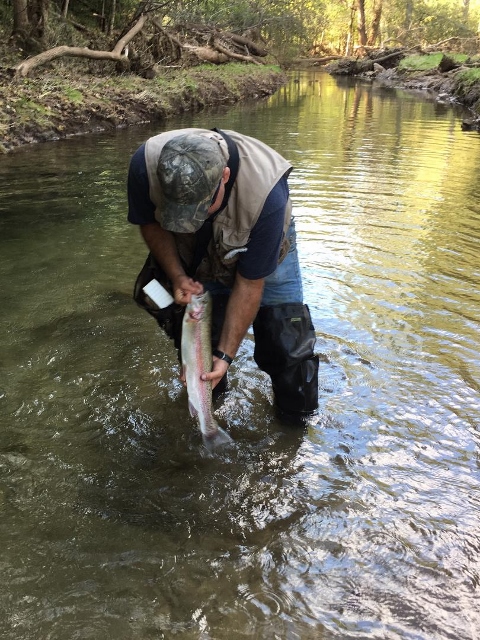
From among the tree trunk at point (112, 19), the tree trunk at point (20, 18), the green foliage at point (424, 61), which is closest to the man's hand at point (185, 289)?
the tree trunk at point (20, 18)

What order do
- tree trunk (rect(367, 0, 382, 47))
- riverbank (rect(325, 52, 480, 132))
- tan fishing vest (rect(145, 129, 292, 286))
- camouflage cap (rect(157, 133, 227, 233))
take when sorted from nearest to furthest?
camouflage cap (rect(157, 133, 227, 233))
tan fishing vest (rect(145, 129, 292, 286))
riverbank (rect(325, 52, 480, 132))
tree trunk (rect(367, 0, 382, 47))

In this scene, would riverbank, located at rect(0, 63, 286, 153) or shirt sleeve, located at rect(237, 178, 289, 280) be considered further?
riverbank, located at rect(0, 63, 286, 153)

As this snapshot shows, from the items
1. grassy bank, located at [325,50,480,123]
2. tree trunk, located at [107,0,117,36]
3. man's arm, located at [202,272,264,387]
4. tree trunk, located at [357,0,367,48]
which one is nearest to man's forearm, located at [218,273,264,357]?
man's arm, located at [202,272,264,387]

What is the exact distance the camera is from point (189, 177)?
7.66 ft

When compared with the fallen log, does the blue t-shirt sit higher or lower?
lower

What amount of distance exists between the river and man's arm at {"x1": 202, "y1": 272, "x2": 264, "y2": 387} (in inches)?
28.7

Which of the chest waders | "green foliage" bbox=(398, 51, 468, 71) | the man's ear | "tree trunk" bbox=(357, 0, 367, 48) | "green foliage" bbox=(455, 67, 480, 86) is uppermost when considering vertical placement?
"tree trunk" bbox=(357, 0, 367, 48)

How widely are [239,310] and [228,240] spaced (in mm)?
379

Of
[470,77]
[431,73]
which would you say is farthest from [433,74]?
[470,77]

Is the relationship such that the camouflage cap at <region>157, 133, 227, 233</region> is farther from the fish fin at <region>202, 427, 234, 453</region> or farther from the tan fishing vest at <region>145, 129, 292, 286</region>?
the fish fin at <region>202, 427, 234, 453</region>

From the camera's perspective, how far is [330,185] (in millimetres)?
9891

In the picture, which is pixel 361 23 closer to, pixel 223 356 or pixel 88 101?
pixel 88 101

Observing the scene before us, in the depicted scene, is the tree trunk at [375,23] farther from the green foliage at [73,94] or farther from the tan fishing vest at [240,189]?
the tan fishing vest at [240,189]

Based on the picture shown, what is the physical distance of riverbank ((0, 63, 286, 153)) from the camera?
12.8m
